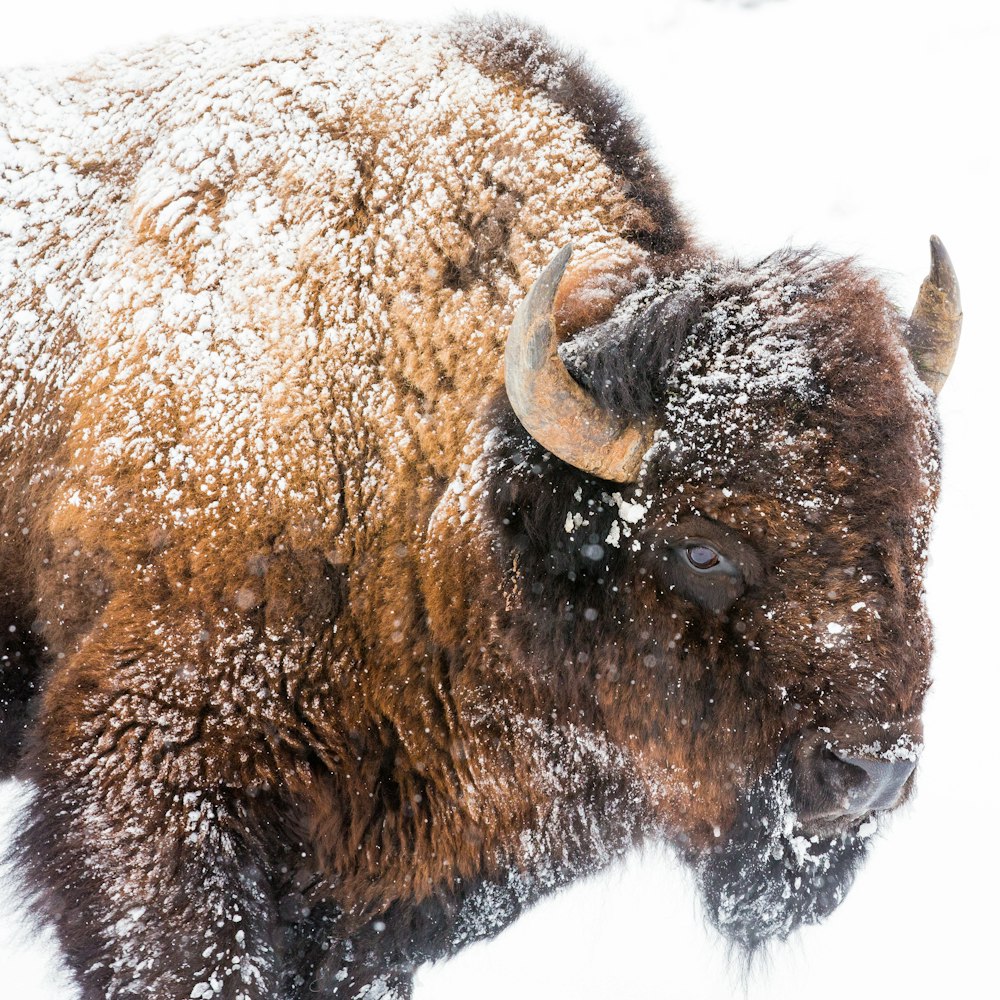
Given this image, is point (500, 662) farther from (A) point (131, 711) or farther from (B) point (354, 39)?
(B) point (354, 39)

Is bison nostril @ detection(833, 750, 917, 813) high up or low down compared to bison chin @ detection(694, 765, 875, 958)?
up

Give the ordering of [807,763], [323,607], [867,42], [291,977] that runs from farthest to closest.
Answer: [867,42]
[291,977]
[323,607]
[807,763]

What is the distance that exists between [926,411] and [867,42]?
21.4 ft

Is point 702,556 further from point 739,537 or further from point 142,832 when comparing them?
point 142,832

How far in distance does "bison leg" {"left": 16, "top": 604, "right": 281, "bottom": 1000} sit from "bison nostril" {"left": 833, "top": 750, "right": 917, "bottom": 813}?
1.58 meters

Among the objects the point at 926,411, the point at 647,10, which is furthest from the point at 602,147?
the point at 647,10

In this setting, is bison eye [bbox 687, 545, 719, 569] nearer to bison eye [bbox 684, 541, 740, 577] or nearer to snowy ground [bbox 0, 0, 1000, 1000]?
bison eye [bbox 684, 541, 740, 577]

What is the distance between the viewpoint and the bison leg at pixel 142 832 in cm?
250

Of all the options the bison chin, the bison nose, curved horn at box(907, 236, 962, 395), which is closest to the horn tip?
curved horn at box(907, 236, 962, 395)

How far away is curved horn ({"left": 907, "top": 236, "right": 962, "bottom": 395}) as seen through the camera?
2574 millimetres

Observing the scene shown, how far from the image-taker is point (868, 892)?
4645mm

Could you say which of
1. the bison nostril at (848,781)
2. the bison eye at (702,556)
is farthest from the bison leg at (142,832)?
the bison nostril at (848,781)

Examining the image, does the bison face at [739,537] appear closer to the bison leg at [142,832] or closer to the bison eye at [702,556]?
the bison eye at [702,556]

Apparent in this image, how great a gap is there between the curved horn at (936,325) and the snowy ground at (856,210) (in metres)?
2.61
